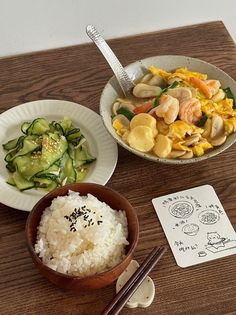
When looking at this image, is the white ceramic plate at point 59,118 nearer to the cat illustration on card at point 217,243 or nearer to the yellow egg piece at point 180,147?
the yellow egg piece at point 180,147

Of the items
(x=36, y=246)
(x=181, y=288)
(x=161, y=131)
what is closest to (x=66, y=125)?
(x=161, y=131)

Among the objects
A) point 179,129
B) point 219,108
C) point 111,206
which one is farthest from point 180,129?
point 111,206

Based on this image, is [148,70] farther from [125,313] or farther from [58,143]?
[125,313]

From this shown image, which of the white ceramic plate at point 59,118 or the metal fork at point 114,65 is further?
the metal fork at point 114,65

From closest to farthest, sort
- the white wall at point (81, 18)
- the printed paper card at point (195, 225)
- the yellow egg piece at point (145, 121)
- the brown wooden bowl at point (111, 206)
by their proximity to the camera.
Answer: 1. the brown wooden bowl at point (111, 206)
2. the printed paper card at point (195, 225)
3. the yellow egg piece at point (145, 121)
4. the white wall at point (81, 18)

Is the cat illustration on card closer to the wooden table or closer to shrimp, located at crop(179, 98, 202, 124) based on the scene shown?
the wooden table

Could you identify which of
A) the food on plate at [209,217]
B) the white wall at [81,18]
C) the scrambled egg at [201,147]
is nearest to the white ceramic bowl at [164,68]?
the scrambled egg at [201,147]
